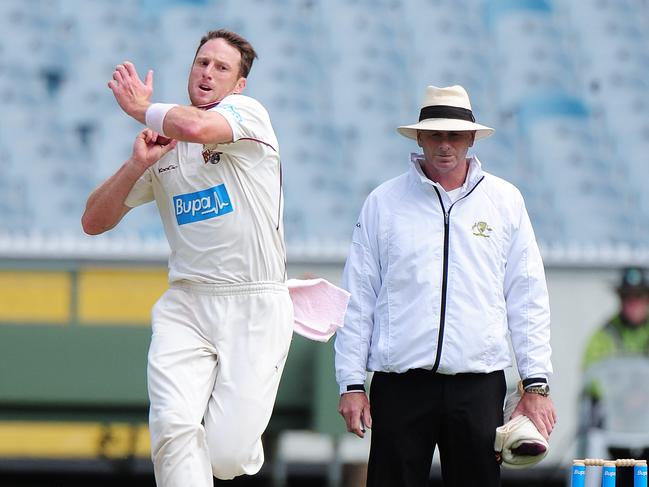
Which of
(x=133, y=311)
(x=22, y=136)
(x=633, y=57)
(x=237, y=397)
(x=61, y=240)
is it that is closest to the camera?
(x=237, y=397)

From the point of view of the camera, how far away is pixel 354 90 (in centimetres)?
1112

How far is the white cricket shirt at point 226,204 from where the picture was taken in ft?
12.7

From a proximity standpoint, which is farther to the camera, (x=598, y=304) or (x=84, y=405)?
(x=598, y=304)

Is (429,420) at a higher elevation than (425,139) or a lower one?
lower

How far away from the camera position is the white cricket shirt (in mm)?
3861

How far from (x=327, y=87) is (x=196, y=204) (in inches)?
291

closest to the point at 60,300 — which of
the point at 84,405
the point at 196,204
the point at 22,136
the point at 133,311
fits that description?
the point at 133,311

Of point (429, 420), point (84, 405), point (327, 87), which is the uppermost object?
point (327, 87)

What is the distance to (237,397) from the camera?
3.84 meters

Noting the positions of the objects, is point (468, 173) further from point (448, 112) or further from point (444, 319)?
point (444, 319)

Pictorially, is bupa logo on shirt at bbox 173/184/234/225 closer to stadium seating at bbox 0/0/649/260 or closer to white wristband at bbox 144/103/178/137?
white wristband at bbox 144/103/178/137

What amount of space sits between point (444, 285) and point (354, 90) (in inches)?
291

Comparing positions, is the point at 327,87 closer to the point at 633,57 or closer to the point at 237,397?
the point at 633,57

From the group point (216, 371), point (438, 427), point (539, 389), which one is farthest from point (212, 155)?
point (539, 389)
